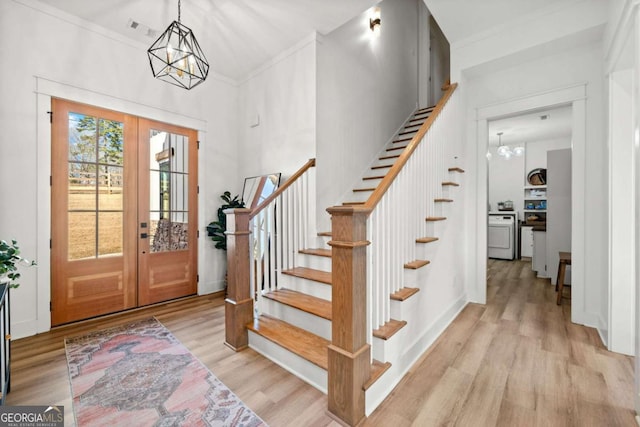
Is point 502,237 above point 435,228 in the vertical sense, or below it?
below

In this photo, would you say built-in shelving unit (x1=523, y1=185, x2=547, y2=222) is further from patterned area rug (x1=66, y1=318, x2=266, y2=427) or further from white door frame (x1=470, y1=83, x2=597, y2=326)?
patterned area rug (x1=66, y1=318, x2=266, y2=427)

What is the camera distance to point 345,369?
158 centimetres

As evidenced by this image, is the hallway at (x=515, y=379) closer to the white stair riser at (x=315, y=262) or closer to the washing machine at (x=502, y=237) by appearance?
the white stair riser at (x=315, y=262)

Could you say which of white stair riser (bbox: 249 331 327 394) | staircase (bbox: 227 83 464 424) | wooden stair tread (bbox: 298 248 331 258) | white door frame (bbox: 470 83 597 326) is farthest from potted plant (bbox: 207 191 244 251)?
white door frame (bbox: 470 83 597 326)

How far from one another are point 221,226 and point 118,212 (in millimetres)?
1230

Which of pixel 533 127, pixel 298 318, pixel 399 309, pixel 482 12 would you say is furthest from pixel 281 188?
pixel 533 127

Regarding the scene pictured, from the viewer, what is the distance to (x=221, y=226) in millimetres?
4066

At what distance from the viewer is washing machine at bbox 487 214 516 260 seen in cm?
635

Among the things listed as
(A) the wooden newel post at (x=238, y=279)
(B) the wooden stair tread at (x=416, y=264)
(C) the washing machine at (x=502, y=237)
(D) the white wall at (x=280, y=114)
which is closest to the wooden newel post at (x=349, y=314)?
(B) the wooden stair tread at (x=416, y=264)

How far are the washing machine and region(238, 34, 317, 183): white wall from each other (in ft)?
17.7

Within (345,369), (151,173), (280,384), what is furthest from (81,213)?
(345,369)

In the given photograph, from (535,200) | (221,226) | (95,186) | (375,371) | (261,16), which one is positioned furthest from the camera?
(535,200)

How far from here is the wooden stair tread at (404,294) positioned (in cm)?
199

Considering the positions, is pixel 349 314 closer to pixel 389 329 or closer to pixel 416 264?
pixel 389 329
